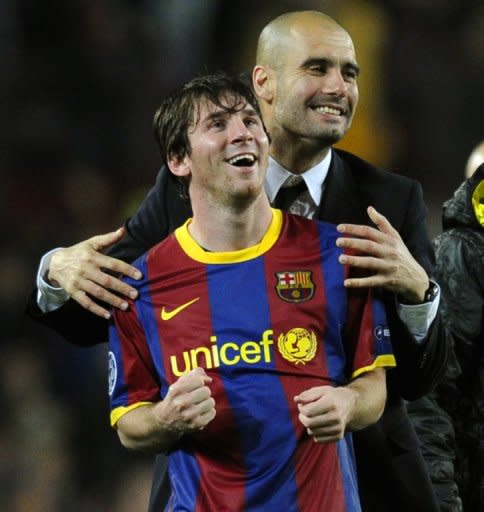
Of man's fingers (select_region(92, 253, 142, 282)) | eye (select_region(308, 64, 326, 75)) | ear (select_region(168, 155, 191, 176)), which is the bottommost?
man's fingers (select_region(92, 253, 142, 282))

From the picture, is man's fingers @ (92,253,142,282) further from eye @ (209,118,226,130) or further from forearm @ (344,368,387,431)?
forearm @ (344,368,387,431)

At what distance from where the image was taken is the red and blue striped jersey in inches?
107

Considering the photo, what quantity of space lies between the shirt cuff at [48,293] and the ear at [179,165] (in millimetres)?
417

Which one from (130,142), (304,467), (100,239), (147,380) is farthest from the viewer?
(130,142)

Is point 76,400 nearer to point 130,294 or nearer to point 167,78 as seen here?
point 167,78

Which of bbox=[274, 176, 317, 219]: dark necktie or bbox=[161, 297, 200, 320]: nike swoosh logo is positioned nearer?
bbox=[161, 297, 200, 320]: nike swoosh logo

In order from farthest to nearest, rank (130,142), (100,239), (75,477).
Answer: (130,142) < (75,477) < (100,239)

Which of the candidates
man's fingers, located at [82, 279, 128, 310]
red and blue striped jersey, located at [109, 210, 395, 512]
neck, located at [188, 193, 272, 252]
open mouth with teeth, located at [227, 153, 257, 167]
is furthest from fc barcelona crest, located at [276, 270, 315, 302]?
man's fingers, located at [82, 279, 128, 310]

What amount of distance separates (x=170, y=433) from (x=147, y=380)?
0.21m

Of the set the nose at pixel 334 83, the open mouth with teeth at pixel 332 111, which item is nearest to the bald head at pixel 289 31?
the nose at pixel 334 83

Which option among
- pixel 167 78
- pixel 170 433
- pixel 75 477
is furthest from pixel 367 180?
pixel 167 78

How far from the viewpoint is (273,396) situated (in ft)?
9.02

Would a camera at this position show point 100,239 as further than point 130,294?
Yes

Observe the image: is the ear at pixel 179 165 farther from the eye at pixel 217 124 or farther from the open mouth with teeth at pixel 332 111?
the open mouth with teeth at pixel 332 111
